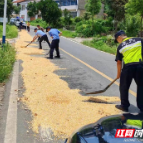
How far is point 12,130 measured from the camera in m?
4.66

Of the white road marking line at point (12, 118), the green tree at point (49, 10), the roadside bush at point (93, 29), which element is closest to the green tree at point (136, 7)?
the roadside bush at point (93, 29)

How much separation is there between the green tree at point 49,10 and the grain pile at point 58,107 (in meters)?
38.7

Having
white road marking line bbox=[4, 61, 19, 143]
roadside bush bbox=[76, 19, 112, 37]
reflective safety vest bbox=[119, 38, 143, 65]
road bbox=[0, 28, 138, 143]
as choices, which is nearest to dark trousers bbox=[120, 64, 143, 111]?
reflective safety vest bbox=[119, 38, 143, 65]

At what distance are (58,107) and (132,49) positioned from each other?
1.91 m

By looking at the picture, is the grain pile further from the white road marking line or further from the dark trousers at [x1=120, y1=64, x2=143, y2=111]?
the dark trousers at [x1=120, y1=64, x2=143, y2=111]

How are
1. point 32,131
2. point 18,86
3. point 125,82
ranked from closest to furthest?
1. point 32,131
2. point 125,82
3. point 18,86

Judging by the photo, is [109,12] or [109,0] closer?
[109,0]

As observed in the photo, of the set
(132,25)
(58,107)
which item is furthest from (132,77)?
(132,25)

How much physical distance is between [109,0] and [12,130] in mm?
33174

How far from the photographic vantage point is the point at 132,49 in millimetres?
5102

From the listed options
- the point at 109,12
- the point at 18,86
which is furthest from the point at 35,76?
the point at 109,12

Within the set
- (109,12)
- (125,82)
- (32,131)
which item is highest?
(109,12)

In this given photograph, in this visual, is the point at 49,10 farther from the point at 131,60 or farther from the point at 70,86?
the point at 131,60

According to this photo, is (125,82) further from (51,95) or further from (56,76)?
(56,76)
